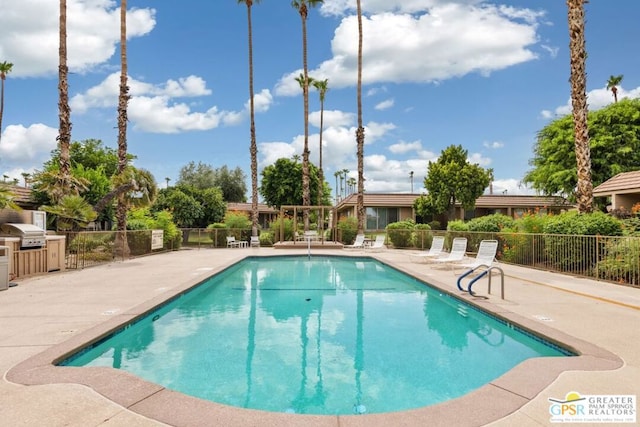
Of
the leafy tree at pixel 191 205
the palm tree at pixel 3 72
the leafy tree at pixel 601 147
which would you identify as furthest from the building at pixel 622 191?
the palm tree at pixel 3 72

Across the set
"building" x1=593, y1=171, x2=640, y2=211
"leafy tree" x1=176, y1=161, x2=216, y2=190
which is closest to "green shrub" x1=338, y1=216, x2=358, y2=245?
"building" x1=593, y1=171, x2=640, y2=211

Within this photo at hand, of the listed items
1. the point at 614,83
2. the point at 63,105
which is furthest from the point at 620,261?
the point at 614,83

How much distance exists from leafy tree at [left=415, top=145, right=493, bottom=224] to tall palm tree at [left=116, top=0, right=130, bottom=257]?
1950cm

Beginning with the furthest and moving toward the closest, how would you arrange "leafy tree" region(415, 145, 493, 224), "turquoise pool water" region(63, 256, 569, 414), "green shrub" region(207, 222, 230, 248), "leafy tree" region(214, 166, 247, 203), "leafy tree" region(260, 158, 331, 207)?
"leafy tree" region(214, 166, 247, 203) → "leafy tree" region(260, 158, 331, 207) → "leafy tree" region(415, 145, 493, 224) → "green shrub" region(207, 222, 230, 248) → "turquoise pool water" region(63, 256, 569, 414)

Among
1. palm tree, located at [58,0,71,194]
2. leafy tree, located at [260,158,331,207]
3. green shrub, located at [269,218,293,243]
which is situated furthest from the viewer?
leafy tree, located at [260,158,331,207]

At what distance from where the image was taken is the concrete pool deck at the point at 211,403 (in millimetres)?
2979

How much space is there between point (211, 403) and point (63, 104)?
49.1ft

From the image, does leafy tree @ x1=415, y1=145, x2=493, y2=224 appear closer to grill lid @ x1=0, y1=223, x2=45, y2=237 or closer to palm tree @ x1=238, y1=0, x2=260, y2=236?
palm tree @ x1=238, y1=0, x2=260, y2=236

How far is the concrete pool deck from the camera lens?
2.98 meters

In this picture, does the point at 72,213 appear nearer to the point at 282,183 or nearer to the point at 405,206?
the point at 282,183

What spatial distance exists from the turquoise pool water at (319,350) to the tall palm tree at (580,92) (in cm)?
599

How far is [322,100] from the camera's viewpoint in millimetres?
38312

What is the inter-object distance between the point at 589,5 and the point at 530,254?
7.46 m

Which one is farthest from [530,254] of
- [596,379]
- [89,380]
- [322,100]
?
[322,100]
